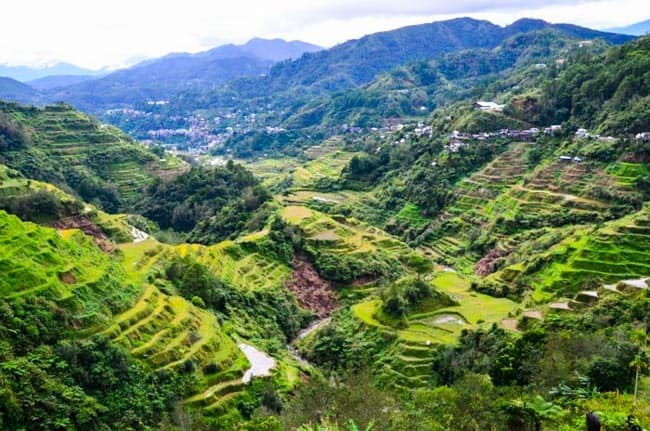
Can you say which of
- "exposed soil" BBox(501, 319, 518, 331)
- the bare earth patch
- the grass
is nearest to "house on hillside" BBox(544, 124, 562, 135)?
the grass

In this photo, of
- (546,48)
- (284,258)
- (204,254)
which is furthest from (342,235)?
(546,48)

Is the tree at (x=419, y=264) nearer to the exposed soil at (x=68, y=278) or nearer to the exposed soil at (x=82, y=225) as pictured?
the exposed soil at (x=82, y=225)

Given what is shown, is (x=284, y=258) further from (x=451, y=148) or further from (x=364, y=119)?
(x=364, y=119)

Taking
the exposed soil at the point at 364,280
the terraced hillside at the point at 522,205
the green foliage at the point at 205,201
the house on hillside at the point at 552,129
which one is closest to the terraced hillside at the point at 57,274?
the exposed soil at the point at 364,280

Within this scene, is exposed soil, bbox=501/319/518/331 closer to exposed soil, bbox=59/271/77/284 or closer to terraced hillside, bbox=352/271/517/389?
terraced hillside, bbox=352/271/517/389

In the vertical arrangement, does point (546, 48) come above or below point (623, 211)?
above

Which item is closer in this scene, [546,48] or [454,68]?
[546,48]
